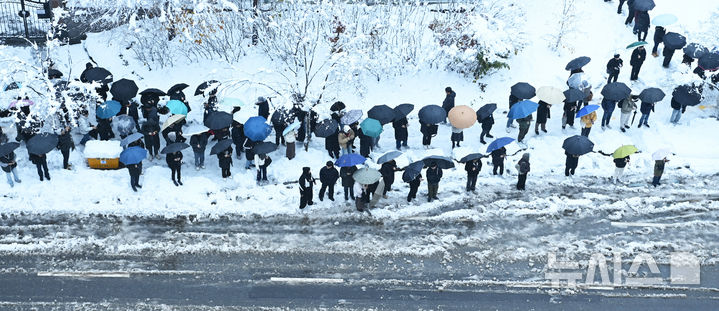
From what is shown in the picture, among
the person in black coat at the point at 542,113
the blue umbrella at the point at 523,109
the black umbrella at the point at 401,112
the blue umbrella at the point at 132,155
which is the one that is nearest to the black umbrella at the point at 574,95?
the person in black coat at the point at 542,113

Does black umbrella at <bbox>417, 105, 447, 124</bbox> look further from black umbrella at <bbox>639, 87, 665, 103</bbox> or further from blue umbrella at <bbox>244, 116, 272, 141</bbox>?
black umbrella at <bbox>639, 87, 665, 103</bbox>

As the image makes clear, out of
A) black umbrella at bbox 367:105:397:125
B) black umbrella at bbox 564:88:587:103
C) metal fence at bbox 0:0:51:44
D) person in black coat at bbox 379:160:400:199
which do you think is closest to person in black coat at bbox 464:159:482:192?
person in black coat at bbox 379:160:400:199

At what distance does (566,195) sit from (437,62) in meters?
7.44

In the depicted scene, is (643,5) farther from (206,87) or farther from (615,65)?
(206,87)

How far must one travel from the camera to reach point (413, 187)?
1669 cm

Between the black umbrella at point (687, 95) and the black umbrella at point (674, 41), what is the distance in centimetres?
222

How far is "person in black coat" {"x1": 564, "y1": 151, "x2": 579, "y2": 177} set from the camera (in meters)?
17.5

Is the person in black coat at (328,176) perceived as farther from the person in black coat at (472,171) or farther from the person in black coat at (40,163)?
the person in black coat at (40,163)

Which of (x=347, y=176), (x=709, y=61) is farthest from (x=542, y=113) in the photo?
(x=347, y=176)

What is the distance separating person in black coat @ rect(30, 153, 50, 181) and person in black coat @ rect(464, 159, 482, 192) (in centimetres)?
1072

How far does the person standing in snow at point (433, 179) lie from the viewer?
53.8ft

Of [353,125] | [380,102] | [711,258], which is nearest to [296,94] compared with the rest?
[353,125]

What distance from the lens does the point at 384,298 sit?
1362 cm

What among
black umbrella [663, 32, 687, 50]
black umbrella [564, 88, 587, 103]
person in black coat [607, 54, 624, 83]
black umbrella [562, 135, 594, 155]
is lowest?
Answer: black umbrella [562, 135, 594, 155]
